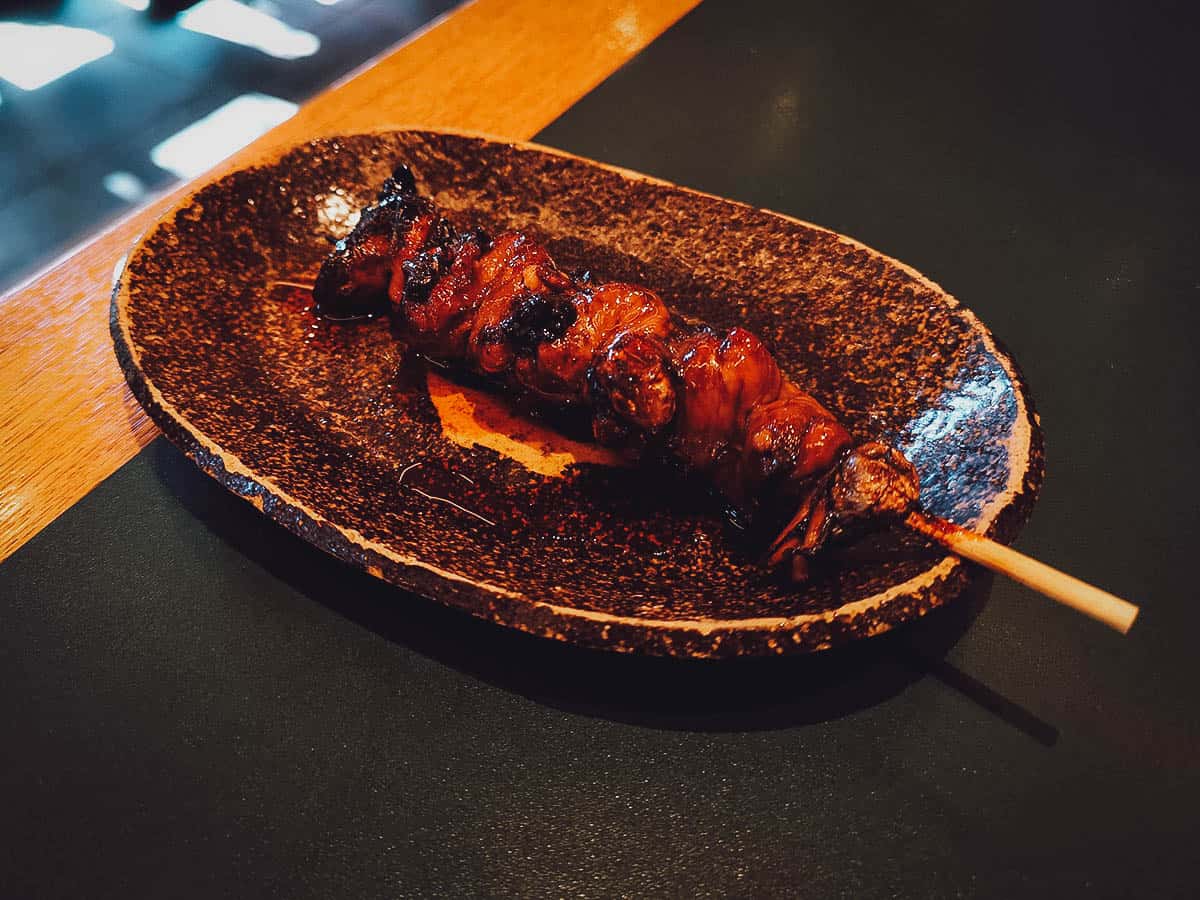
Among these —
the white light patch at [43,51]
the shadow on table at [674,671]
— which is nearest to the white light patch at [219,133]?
the white light patch at [43,51]

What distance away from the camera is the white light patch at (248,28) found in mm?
4590

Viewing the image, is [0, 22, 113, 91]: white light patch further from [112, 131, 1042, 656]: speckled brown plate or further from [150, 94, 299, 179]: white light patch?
[112, 131, 1042, 656]: speckled brown plate

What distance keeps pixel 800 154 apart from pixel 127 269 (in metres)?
2.66

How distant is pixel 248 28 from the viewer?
4.74 m

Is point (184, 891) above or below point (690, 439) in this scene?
below

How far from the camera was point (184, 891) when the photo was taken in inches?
70.5

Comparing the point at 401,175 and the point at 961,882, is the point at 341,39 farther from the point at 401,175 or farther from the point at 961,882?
the point at 961,882

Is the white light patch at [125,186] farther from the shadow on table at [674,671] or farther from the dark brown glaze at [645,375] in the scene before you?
the shadow on table at [674,671]

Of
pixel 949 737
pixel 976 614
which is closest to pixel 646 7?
pixel 976 614

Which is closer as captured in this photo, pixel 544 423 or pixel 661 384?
pixel 661 384

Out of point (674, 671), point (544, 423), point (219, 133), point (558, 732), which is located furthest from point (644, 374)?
point (219, 133)

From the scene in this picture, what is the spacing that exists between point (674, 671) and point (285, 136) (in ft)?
9.34

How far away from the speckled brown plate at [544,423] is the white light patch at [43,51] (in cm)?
185

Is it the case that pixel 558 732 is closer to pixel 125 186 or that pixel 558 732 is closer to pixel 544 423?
pixel 544 423
